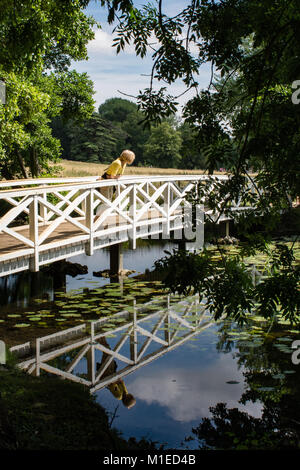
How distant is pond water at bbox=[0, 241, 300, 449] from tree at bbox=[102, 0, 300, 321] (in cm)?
125

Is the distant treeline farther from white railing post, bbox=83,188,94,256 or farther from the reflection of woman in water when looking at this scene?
the reflection of woman in water

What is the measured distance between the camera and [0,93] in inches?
365

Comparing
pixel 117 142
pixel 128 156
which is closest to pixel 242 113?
pixel 128 156

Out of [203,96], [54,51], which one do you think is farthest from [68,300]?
[54,51]

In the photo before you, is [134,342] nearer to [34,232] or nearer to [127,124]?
[34,232]

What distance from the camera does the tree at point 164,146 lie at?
49.9m

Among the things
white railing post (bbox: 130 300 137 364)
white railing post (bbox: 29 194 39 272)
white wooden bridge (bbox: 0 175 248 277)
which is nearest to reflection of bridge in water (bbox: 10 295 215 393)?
white railing post (bbox: 130 300 137 364)

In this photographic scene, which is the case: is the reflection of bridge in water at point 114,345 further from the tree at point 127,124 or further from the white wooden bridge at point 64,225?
the tree at point 127,124

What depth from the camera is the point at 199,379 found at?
5645mm

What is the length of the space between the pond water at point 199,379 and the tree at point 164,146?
140 ft

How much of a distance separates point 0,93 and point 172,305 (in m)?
5.14

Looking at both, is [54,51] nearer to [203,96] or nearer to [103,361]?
[103,361]

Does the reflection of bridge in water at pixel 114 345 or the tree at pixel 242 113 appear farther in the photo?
the reflection of bridge in water at pixel 114 345

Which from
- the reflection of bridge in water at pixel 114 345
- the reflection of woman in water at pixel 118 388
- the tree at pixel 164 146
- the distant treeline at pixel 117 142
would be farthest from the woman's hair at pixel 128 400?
the tree at pixel 164 146
